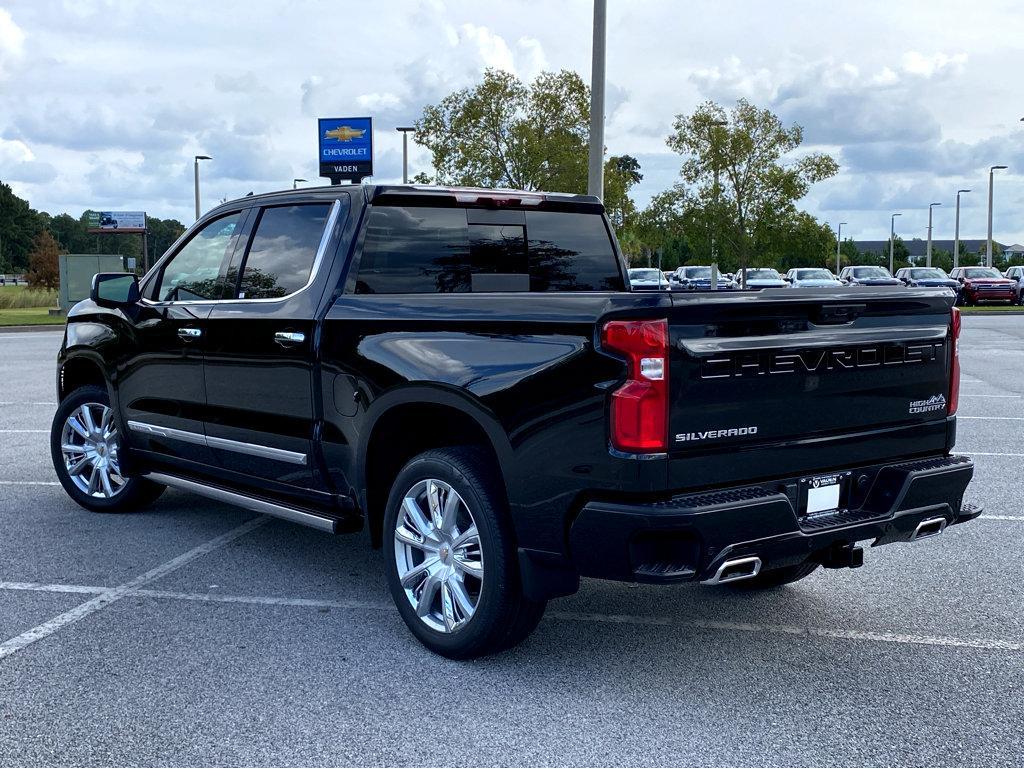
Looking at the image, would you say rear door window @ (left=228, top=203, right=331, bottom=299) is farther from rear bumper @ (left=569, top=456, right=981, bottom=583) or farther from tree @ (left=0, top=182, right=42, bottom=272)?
tree @ (left=0, top=182, right=42, bottom=272)

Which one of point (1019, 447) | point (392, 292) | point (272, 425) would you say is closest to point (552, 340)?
point (392, 292)

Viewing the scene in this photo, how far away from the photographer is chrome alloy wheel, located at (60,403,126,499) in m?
A: 7.02

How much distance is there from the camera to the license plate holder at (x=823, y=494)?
4110mm

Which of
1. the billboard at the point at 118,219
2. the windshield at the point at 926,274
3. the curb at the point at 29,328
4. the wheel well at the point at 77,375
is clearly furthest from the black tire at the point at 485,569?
the billboard at the point at 118,219

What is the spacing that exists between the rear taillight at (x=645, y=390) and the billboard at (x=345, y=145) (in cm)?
4736

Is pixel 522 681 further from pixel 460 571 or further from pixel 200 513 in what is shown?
pixel 200 513

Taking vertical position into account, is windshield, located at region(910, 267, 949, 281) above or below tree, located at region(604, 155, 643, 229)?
below

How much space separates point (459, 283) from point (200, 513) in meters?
2.81

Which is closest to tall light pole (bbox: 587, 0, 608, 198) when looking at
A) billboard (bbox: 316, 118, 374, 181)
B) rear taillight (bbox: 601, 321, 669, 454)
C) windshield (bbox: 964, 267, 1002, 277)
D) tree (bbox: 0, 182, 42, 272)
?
rear taillight (bbox: 601, 321, 669, 454)

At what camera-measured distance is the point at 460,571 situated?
4.44 m

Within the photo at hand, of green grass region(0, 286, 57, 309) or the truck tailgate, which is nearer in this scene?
the truck tailgate

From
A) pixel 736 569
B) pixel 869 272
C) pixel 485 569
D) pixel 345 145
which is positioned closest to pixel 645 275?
pixel 869 272

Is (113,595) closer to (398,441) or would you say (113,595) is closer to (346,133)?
(398,441)

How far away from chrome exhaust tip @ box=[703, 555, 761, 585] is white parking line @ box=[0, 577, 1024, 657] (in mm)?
1004
